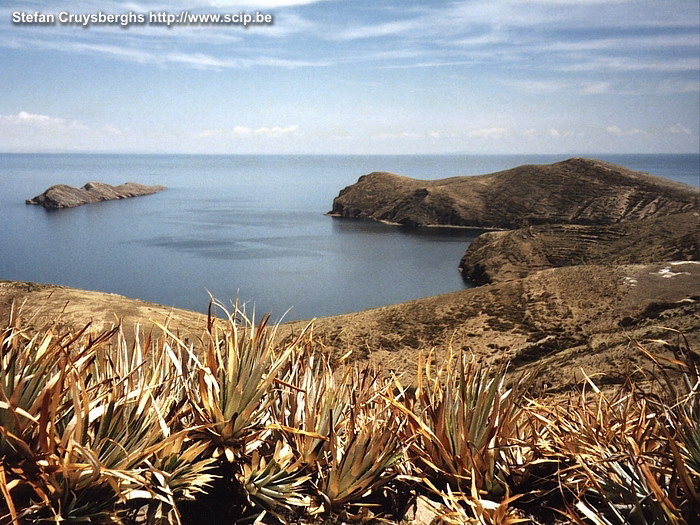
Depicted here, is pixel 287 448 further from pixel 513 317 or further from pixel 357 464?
pixel 513 317

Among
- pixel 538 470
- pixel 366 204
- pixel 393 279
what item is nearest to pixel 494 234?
pixel 393 279

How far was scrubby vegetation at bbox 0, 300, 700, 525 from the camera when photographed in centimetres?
275

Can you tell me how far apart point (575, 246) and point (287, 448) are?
68.5 meters

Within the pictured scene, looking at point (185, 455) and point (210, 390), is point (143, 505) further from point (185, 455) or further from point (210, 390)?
point (210, 390)

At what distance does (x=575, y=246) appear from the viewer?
2645 inches

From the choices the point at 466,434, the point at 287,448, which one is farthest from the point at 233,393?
the point at 466,434

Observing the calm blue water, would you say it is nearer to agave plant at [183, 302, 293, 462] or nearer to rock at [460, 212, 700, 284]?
rock at [460, 212, 700, 284]

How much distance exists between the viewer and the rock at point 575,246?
5769 centimetres

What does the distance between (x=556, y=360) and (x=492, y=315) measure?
719 cm

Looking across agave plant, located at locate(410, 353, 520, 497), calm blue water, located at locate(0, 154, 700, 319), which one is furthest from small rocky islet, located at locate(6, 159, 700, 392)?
calm blue water, located at locate(0, 154, 700, 319)

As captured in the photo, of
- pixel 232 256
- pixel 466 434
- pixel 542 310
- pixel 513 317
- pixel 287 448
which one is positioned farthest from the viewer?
pixel 232 256

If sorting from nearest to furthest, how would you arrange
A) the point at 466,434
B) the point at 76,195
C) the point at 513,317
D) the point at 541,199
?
the point at 466,434, the point at 513,317, the point at 541,199, the point at 76,195

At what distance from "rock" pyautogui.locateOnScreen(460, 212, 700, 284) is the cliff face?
1133 inches

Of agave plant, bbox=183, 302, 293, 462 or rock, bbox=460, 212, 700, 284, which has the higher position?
agave plant, bbox=183, 302, 293, 462
